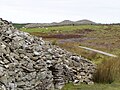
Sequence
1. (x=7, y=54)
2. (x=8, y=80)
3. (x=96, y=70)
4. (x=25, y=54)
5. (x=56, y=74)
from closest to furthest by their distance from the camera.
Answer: (x=8, y=80), (x=7, y=54), (x=25, y=54), (x=56, y=74), (x=96, y=70)

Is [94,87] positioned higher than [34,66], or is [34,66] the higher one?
[34,66]

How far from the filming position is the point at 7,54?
13164 mm

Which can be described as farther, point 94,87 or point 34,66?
point 94,87

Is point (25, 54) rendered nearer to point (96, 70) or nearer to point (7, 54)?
point (7, 54)

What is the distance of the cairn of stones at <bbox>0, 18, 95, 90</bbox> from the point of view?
12.7 metres

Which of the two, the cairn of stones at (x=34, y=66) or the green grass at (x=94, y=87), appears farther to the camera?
the green grass at (x=94, y=87)

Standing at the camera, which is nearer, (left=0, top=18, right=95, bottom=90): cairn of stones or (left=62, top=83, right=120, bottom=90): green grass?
(left=0, top=18, right=95, bottom=90): cairn of stones

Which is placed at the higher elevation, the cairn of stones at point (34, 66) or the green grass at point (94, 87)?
the cairn of stones at point (34, 66)

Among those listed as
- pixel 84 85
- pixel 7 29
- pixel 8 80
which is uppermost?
pixel 7 29

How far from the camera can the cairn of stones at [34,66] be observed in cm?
1269

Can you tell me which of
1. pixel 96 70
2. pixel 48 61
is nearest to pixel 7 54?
pixel 48 61

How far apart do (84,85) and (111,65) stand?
1.64m

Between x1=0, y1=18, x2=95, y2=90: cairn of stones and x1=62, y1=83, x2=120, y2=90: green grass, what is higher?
x1=0, y1=18, x2=95, y2=90: cairn of stones

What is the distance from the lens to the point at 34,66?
45.4 feet
